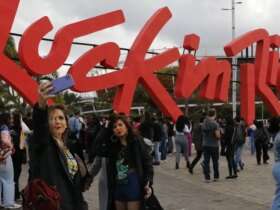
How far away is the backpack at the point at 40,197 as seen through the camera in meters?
3.84

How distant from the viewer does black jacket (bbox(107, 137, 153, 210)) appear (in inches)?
215

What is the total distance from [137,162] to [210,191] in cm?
567

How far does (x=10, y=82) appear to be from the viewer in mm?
10281

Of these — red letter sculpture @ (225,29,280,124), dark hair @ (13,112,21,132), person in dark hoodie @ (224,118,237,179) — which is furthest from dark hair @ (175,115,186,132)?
dark hair @ (13,112,21,132)

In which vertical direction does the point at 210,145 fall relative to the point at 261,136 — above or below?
above

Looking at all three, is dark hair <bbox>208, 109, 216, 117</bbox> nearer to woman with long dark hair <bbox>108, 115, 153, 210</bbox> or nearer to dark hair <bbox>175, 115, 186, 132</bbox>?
dark hair <bbox>175, 115, 186, 132</bbox>

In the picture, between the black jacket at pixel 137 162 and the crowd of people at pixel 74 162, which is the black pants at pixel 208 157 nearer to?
the crowd of people at pixel 74 162

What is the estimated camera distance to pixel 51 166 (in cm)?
410

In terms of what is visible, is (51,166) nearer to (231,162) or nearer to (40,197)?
(40,197)

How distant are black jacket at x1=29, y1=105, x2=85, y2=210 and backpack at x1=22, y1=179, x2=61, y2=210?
6.2 inches

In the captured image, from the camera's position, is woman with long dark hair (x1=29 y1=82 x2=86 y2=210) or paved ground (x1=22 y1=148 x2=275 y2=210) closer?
woman with long dark hair (x1=29 y1=82 x2=86 y2=210)

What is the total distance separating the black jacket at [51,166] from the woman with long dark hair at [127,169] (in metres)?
1.31

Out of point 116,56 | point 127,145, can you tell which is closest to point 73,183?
point 127,145

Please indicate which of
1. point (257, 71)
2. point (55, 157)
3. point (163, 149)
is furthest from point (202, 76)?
point (55, 157)
